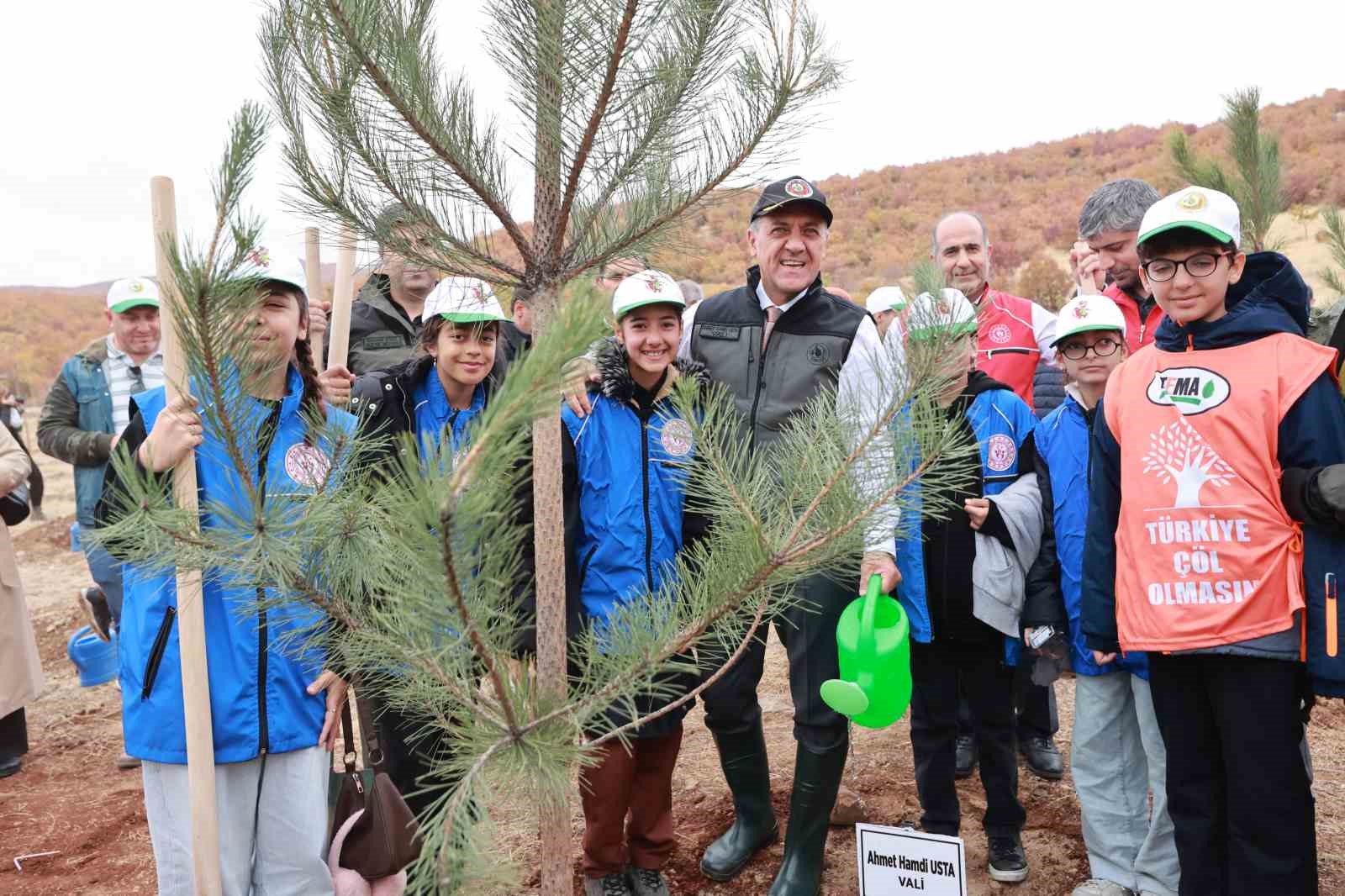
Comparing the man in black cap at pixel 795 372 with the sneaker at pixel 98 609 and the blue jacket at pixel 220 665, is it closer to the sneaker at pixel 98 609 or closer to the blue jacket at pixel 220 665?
the blue jacket at pixel 220 665

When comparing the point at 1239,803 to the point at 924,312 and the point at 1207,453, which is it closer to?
the point at 1207,453

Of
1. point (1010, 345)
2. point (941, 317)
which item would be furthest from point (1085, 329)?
point (941, 317)

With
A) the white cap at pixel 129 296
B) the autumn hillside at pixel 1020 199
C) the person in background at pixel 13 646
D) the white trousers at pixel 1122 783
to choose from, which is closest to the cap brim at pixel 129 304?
the white cap at pixel 129 296

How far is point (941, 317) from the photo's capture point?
1494 millimetres

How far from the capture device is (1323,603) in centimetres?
211

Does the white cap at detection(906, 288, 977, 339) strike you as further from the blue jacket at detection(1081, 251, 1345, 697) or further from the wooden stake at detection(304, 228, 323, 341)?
the wooden stake at detection(304, 228, 323, 341)

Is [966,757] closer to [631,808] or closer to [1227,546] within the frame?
[631,808]

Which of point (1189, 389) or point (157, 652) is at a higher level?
point (1189, 389)

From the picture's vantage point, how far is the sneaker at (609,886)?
9.33 feet

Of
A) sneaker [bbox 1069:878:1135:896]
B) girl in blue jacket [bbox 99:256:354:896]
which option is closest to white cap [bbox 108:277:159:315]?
girl in blue jacket [bbox 99:256:354:896]

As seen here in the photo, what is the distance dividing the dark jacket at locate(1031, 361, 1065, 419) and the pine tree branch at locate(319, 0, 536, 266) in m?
3.00

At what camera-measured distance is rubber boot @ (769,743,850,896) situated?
2828 mm

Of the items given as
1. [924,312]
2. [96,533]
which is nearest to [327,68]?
[96,533]

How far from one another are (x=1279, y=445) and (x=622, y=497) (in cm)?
175
